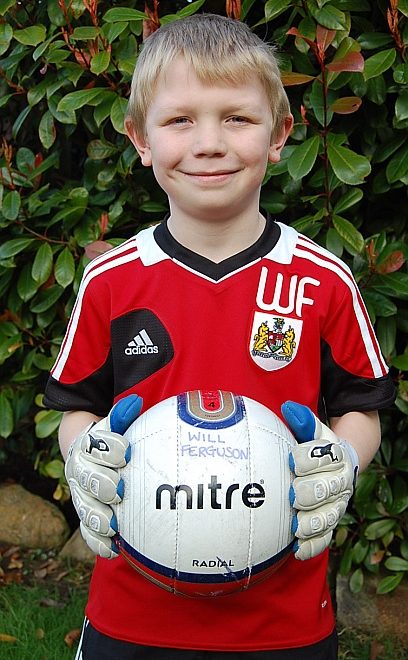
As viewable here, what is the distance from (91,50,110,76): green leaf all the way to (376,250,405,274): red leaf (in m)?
1.18

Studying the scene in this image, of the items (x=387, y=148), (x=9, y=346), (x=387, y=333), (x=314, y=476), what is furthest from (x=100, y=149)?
(x=314, y=476)

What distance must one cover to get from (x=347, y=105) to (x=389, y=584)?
1.89m

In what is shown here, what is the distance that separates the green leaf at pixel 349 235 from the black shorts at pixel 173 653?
4.50ft

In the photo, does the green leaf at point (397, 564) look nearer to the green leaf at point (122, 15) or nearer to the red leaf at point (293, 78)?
the red leaf at point (293, 78)

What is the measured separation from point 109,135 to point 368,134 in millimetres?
1036

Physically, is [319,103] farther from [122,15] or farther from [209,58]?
[209,58]

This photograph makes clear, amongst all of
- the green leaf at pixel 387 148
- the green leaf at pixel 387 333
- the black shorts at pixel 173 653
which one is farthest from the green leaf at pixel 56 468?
the green leaf at pixel 387 148

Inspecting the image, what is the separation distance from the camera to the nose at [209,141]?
2029 millimetres

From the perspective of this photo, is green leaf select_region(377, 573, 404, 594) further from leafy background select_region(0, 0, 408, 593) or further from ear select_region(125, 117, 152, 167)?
ear select_region(125, 117, 152, 167)

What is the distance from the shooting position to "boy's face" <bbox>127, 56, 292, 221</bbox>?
2.05 meters

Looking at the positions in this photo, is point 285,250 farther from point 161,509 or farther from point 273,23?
point 273,23

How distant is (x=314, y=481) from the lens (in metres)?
1.82

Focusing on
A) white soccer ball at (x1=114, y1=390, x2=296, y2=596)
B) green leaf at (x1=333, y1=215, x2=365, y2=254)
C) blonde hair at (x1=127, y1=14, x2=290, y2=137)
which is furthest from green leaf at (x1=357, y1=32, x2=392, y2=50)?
white soccer ball at (x1=114, y1=390, x2=296, y2=596)

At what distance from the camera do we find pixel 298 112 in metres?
3.18
